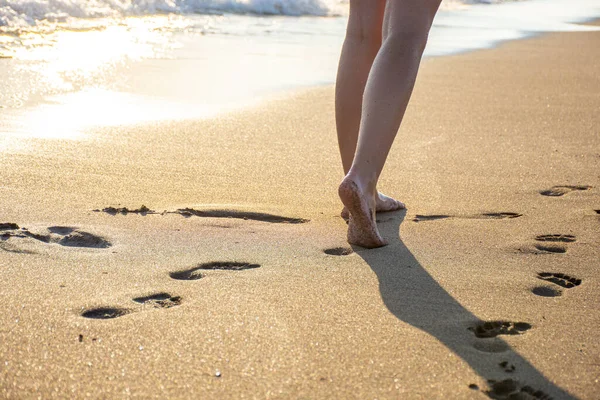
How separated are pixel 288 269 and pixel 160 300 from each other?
36 centimetres

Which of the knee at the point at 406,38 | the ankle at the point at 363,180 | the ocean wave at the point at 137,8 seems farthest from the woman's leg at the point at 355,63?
the ocean wave at the point at 137,8

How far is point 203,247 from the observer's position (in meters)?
2.06

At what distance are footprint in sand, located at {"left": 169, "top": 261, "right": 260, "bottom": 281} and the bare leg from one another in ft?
1.81

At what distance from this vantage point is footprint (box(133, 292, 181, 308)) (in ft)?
5.52

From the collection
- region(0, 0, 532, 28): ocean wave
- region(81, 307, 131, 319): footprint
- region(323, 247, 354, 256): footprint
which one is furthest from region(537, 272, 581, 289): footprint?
region(0, 0, 532, 28): ocean wave

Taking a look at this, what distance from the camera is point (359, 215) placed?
205cm

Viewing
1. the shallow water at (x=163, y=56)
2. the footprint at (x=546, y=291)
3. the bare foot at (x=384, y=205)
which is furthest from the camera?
the shallow water at (x=163, y=56)

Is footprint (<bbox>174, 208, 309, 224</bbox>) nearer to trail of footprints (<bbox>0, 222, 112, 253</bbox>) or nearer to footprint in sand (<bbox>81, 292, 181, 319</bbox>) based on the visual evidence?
trail of footprints (<bbox>0, 222, 112, 253</bbox>)

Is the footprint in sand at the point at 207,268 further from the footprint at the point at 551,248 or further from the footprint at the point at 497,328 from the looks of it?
the footprint at the point at 551,248

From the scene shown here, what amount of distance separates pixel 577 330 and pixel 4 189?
1800 millimetres

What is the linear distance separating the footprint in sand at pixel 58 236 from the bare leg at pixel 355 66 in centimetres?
78

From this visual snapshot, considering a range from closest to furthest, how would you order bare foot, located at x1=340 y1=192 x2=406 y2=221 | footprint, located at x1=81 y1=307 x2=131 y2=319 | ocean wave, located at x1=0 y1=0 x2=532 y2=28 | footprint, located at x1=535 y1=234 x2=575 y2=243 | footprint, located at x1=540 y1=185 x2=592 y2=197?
footprint, located at x1=81 y1=307 x2=131 y2=319, footprint, located at x1=535 y1=234 x2=575 y2=243, bare foot, located at x1=340 y1=192 x2=406 y2=221, footprint, located at x1=540 y1=185 x2=592 y2=197, ocean wave, located at x1=0 y1=0 x2=532 y2=28

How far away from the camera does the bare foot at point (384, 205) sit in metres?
2.41

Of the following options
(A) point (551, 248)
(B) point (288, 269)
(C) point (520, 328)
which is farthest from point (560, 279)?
(B) point (288, 269)
